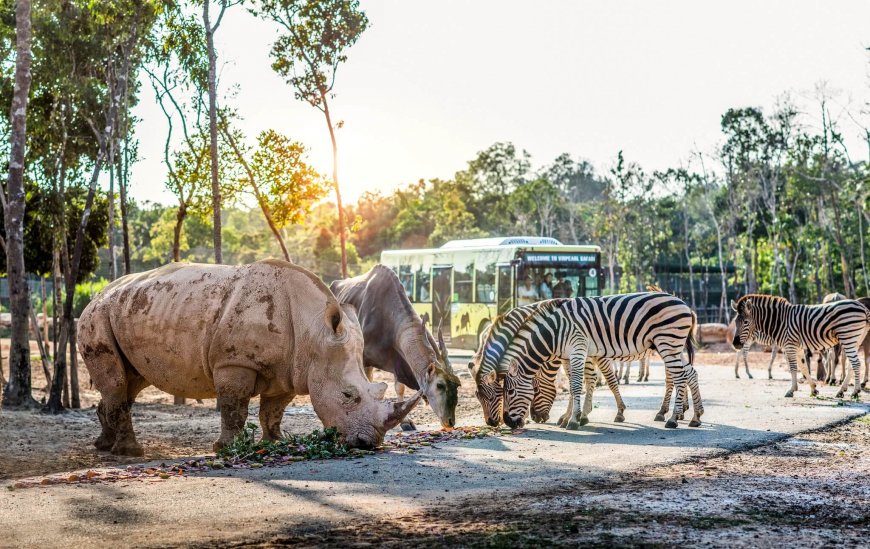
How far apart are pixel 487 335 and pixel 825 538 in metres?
7.21

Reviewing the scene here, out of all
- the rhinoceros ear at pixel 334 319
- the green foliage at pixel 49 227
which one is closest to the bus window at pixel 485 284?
the green foliage at pixel 49 227

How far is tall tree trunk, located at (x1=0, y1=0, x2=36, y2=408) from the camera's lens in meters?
13.3

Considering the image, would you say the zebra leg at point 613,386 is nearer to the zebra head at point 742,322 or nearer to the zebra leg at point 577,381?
the zebra leg at point 577,381

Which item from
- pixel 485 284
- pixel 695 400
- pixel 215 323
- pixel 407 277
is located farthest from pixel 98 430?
pixel 407 277

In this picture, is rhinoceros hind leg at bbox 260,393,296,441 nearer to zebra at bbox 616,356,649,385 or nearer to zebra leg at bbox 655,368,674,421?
zebra leg at bbox 655,368,674,421

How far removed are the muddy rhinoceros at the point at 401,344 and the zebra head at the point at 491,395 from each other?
0.57 m

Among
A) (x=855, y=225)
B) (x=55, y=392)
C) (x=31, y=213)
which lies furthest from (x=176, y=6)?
(x=855, y=225)

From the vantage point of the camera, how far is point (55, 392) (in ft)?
45.1

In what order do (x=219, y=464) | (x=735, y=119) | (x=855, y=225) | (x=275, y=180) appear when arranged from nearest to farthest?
(x=219, y=464) → (x=275, y=180) → (x=855, y=225) → (x=735, y=119)

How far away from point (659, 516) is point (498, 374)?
5816mm

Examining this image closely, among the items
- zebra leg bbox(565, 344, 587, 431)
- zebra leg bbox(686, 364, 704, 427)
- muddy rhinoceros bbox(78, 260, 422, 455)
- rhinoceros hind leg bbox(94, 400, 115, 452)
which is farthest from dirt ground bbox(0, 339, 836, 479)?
zebra leg bbox(686, 364, 704, 427)

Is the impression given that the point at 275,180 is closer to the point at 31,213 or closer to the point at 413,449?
the point at 31,213

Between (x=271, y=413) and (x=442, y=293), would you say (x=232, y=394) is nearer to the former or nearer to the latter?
(x=271, y=413)

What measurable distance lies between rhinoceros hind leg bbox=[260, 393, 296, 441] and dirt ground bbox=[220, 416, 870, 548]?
3811 mm
